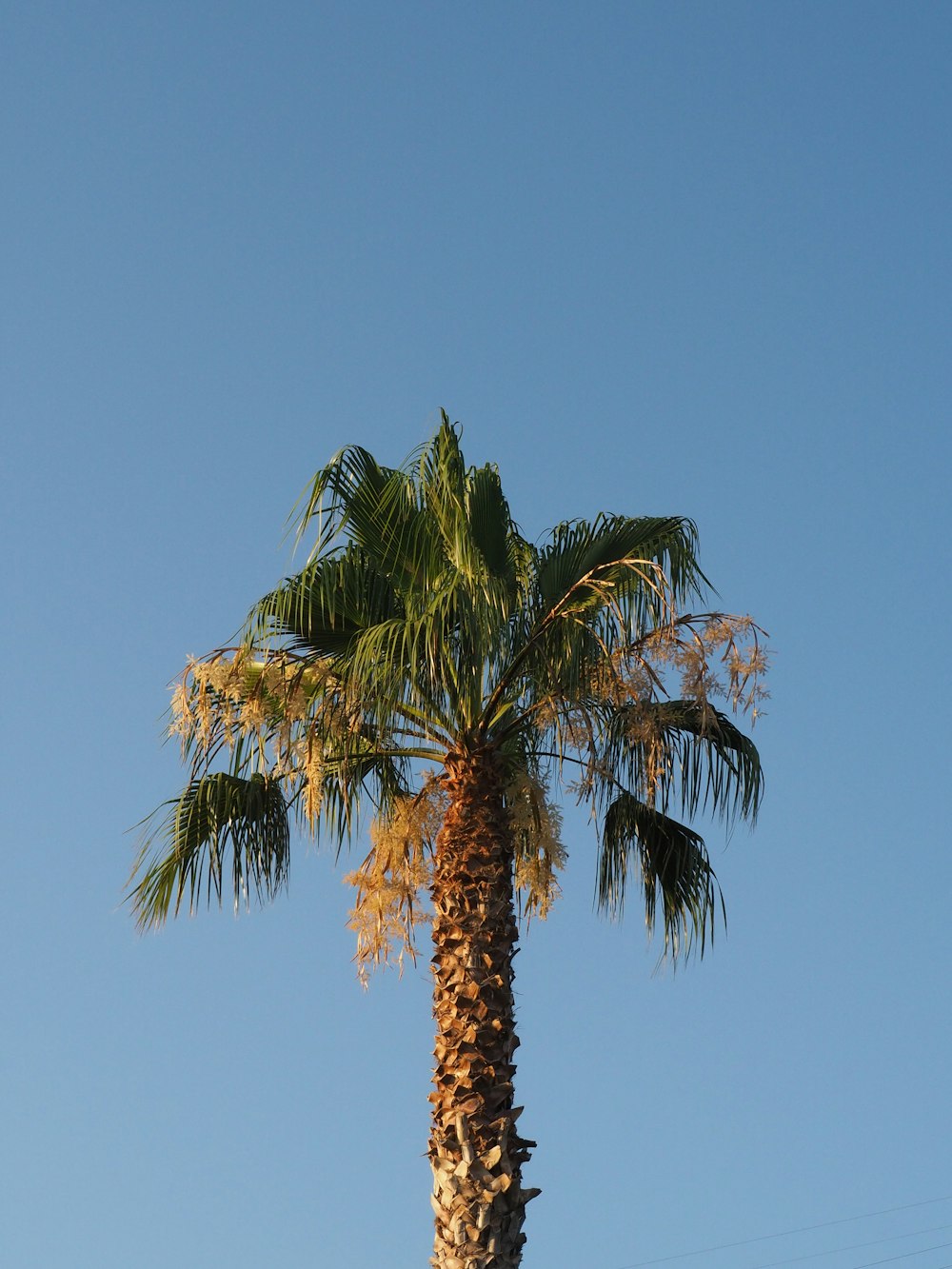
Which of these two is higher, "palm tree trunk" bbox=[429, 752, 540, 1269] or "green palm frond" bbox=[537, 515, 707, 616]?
"green palm frond" bbox=[537, 515, 707, 616]

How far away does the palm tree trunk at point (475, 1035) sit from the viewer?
11219mm

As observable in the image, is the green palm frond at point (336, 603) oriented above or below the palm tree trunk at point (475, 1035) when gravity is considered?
above

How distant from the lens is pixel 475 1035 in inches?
455

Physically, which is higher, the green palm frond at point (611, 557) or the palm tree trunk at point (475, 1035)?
the green palm frond at point (611, 557)

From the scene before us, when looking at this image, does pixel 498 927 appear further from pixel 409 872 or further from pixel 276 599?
pixel 276 599

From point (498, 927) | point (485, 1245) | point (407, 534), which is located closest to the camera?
point (485, 1245)

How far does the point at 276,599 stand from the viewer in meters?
12.4

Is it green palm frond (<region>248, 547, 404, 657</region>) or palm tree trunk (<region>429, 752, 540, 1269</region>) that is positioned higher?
green palm frond (<region>248, 547, 404, 657</region>)

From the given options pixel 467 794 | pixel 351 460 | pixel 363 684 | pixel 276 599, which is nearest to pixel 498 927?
pixel 467 794

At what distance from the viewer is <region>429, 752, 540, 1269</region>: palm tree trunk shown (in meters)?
11.2

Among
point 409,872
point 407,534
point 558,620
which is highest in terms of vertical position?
point 407,534

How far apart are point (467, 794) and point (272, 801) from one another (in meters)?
1.69

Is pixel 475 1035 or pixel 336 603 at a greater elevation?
pixel 336 603

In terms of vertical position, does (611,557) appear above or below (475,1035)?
above
